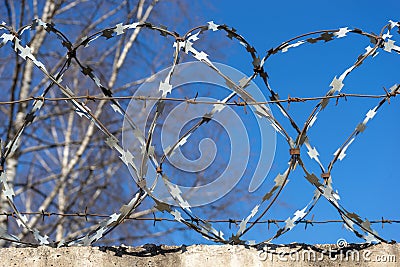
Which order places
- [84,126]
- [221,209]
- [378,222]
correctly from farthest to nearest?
[84,126]
[221,209]
[378,222]

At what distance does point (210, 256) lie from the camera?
6.68 ft

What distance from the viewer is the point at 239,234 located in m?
2.02

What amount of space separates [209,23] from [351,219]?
77 cm

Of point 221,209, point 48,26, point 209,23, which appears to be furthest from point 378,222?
point 221,209

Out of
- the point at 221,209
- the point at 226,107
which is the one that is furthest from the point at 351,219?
the point at 221,209

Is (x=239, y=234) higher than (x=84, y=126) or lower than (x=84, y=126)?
lower

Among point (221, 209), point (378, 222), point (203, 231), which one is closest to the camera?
point (203, 231)

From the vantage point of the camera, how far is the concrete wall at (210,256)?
2.03m

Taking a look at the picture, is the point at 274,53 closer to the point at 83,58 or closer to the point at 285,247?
the point at 285,247

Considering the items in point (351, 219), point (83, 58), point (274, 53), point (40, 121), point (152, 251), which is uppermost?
point (83, 58)

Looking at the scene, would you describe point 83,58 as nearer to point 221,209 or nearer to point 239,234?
point 221,209

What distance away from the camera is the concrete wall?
2029 mm

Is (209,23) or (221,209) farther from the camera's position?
(221,209)

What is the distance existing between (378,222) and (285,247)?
1.09ft
